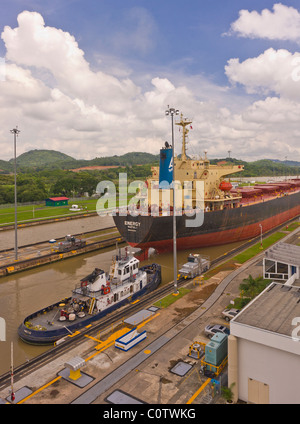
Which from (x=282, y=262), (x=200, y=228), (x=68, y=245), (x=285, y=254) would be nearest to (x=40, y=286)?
(x=68, y=245)

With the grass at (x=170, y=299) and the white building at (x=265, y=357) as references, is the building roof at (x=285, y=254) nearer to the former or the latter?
the grass at (x=170, y=299)

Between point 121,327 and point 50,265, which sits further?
point 50,265

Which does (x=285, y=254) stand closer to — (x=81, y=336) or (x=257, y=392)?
(x=257, y=392)

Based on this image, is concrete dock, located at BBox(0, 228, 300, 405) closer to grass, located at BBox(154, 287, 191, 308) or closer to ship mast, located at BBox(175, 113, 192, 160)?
grass, located at BBox(154, 287, 191, 308)

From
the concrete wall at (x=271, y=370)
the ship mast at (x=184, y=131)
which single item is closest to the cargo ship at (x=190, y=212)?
the ship mast at (x=184, y=131)

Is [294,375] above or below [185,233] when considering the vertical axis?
below

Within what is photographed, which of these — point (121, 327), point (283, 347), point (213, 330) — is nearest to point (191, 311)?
point (213, 330)
